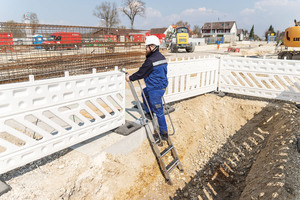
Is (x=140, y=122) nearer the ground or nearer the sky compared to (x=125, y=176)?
nearer the sky

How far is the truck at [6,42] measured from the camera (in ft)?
24.4

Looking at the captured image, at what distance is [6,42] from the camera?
24.8 ft

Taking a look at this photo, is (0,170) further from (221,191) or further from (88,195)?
(221,191)

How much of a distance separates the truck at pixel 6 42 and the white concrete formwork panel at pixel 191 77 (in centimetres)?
582

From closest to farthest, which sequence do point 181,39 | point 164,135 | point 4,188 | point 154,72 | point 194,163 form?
point 4,188 < point 154,72 < point 164,135 < point 194,163 < point 181,39

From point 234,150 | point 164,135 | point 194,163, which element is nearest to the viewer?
point 164,135

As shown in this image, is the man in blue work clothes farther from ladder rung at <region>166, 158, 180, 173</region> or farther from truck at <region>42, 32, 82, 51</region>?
truck at <region>42, 32, 82, 51</region>

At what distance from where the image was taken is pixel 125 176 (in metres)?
3.90

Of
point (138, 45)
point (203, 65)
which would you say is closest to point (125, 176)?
point (203, 65)

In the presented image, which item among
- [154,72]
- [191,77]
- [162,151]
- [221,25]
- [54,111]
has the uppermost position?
[221,25]

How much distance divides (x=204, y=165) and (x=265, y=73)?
3.81 metres

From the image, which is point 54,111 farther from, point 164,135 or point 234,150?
point 234,150

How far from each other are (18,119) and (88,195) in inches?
60.1

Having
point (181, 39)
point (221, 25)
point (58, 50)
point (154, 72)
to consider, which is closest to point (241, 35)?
point (221, 25)
